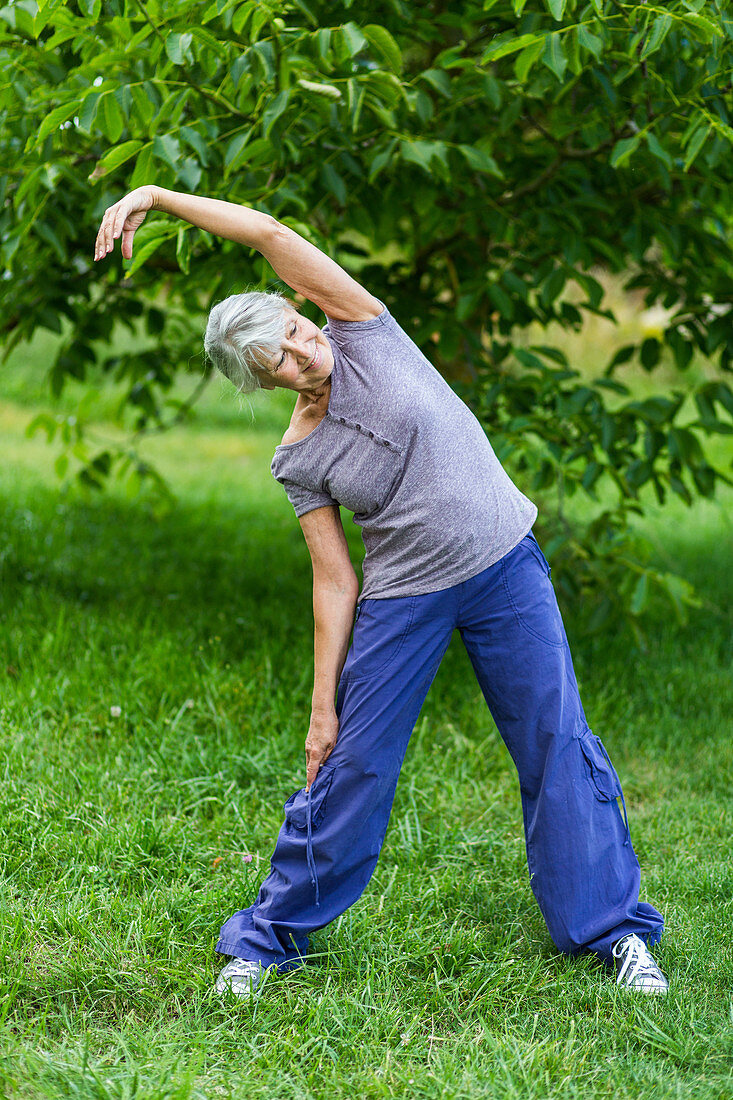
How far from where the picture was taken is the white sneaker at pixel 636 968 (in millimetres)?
2236

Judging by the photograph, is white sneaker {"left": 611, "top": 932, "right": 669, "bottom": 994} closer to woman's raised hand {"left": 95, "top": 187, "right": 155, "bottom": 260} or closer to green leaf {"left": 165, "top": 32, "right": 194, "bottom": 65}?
woman's raised hand {"left": 95, "top": 187, "right": 155, "bottom": 260}

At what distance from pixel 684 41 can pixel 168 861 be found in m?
2.68

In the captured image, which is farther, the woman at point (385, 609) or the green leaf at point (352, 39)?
the green leaf at point (352, 39)

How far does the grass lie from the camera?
2029mm

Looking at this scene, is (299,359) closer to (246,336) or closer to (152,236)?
(246,336)

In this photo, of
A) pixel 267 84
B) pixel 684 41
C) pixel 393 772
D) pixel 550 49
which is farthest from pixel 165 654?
pixel 684 41

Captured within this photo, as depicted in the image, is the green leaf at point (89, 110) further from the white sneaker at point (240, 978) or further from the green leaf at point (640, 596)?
the green leaf at point (640, 596)

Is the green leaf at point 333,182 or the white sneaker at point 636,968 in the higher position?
the green leaf at point 333,182

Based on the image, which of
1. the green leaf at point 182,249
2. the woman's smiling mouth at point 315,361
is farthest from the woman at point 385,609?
the green leaf at point 182,249

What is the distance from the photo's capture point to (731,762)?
11.3ft

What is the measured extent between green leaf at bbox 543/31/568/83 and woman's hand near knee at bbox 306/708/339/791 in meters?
1.71

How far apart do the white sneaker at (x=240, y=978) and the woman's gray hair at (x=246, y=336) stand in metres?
1.28

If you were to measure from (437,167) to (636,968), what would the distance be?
2223 mm

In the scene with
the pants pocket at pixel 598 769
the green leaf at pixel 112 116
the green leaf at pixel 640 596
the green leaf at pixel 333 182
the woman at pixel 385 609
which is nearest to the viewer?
the woman at pixel 385 609
